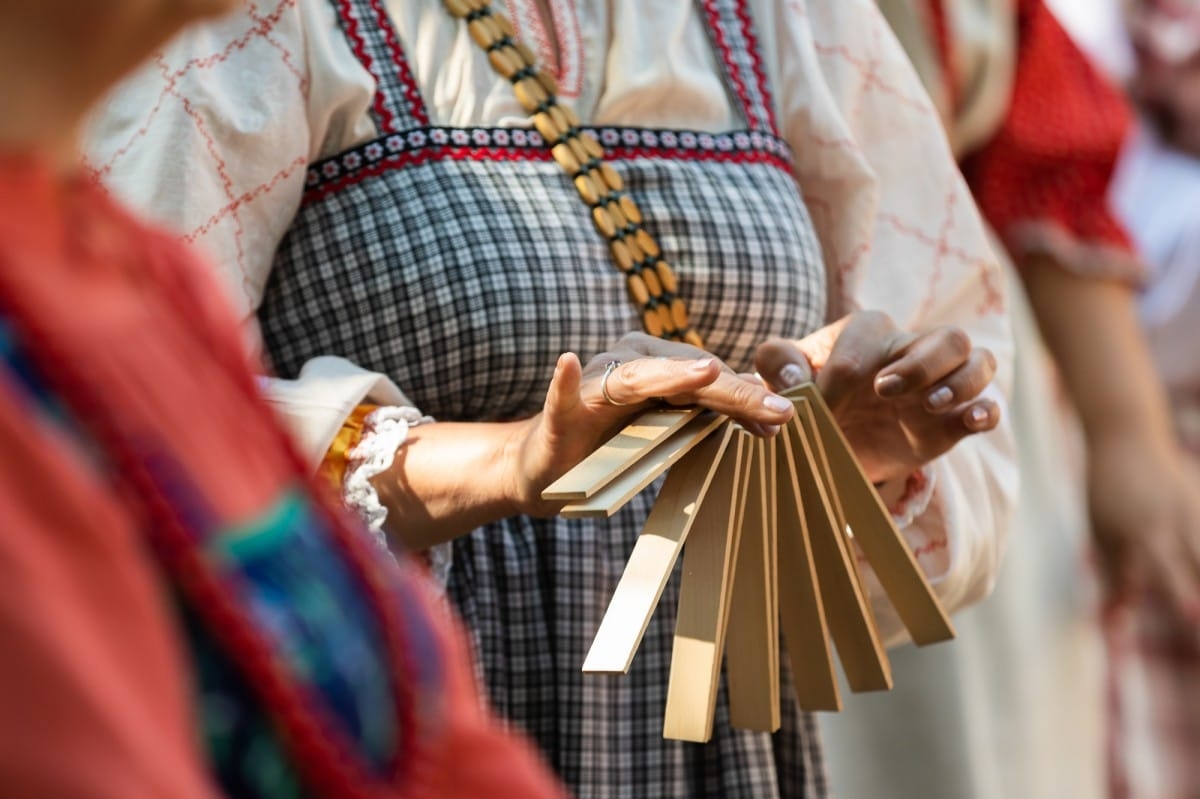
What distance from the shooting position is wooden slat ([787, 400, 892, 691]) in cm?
71

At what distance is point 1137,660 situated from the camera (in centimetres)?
184

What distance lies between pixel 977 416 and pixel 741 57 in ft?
0.91

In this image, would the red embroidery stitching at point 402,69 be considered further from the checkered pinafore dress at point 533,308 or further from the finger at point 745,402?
the finger at point 745,402

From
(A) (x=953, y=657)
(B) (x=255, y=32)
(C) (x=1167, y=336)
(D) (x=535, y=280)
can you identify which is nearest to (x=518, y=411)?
(D) (x=535, y=280)

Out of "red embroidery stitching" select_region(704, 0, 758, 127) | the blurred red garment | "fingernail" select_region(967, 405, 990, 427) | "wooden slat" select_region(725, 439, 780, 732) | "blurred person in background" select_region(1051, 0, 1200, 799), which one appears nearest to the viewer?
the blurred red garment

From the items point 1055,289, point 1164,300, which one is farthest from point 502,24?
point 1164,300

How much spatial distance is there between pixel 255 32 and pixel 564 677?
15.1 inches

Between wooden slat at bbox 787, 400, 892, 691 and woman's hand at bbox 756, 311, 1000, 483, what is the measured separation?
0.06 metres

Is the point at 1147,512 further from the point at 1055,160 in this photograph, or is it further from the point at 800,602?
the point at 800,602

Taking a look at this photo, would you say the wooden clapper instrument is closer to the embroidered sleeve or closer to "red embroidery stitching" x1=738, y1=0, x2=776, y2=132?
"red embroidery stitching" x1=738, y1=0, x2=776, y2=132

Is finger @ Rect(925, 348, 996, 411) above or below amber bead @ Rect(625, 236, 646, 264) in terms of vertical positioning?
below

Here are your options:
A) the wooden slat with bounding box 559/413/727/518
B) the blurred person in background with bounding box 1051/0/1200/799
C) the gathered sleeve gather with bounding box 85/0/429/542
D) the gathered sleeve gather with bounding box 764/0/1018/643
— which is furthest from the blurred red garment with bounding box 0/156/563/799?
the blurred person in background with bounding box 1051/0/1200/799

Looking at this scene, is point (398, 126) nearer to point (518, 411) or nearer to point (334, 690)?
point (518, 411)

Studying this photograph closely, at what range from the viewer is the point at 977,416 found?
0.80 metres
